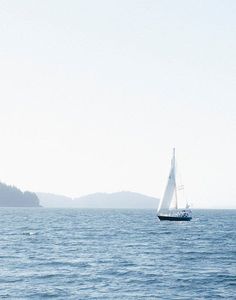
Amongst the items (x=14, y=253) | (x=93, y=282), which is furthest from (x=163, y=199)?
(x=93, y=282)

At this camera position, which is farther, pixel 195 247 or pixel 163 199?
pixel 163 199

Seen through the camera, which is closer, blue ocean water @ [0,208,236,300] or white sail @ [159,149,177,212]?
blue ocean water @ [0,208,236,300]

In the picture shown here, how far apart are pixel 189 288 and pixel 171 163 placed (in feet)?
295

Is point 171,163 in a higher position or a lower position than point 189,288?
higher

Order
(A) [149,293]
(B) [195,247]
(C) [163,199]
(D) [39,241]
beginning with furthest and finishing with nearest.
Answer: (C) [163,199], (D) [39,241], (B) [195,247], (A) [149,293]

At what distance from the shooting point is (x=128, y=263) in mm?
45344

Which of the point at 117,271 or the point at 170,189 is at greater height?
the point at 170,189

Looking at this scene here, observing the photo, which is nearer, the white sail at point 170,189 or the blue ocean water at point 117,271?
the blue ocean water at point 117,271

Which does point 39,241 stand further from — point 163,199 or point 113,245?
point 163,199

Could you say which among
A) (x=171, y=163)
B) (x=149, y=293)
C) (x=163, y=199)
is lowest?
(x=149, y=293)

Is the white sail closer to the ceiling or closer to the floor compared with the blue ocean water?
closer to the ceiling

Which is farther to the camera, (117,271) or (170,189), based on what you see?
(170,189)

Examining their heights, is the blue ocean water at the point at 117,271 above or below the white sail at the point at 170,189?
below

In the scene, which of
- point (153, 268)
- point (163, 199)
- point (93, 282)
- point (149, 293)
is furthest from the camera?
point (163, 199)
